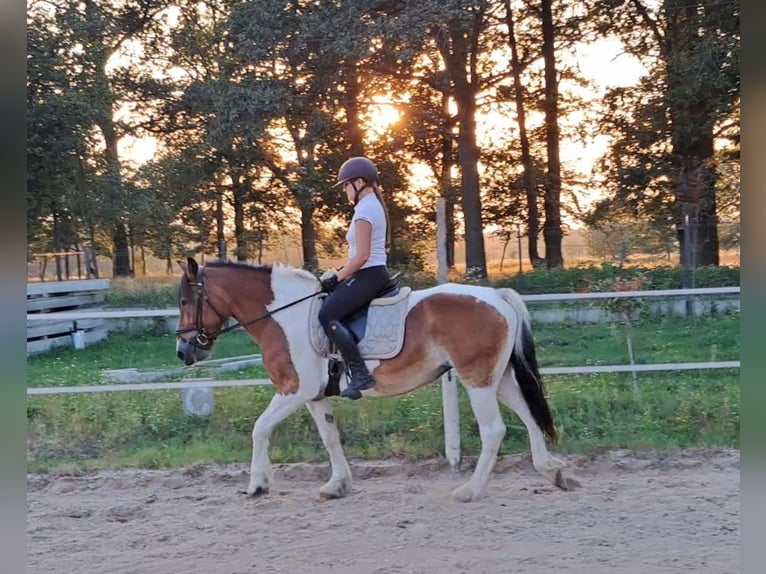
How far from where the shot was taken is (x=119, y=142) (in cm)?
1814

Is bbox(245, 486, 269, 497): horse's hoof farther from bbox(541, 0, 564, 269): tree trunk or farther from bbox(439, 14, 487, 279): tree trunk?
bbox(541, 0, 564, 269): tree trunk

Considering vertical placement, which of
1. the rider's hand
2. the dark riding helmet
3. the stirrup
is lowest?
the stirrup

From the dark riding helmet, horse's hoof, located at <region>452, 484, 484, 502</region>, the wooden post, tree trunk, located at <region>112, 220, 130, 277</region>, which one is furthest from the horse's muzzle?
tree trunk, located at <region>112, 220, 130, 277</region>

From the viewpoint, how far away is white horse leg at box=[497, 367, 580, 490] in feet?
15.5

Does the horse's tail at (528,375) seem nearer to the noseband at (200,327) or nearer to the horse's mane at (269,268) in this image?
the horse's mane at (269,268)

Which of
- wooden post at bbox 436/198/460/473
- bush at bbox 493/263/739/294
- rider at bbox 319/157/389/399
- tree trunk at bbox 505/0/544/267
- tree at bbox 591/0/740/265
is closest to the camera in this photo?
rider at bbox 319/157/389/399

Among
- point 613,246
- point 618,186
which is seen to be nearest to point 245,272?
point 613,246

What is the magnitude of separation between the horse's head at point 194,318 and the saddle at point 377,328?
0.74 meters

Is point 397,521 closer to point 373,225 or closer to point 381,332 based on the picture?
point 381,332

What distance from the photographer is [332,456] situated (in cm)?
488

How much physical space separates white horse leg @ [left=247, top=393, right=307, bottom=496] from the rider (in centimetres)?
37

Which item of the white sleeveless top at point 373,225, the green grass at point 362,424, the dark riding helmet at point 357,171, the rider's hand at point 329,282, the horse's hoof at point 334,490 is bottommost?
the horse's hoof at point 334,490

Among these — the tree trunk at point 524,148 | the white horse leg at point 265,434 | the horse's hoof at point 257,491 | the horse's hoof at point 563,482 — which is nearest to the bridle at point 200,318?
the white horse leg at point 265,434

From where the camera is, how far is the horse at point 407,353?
4.67 metres
